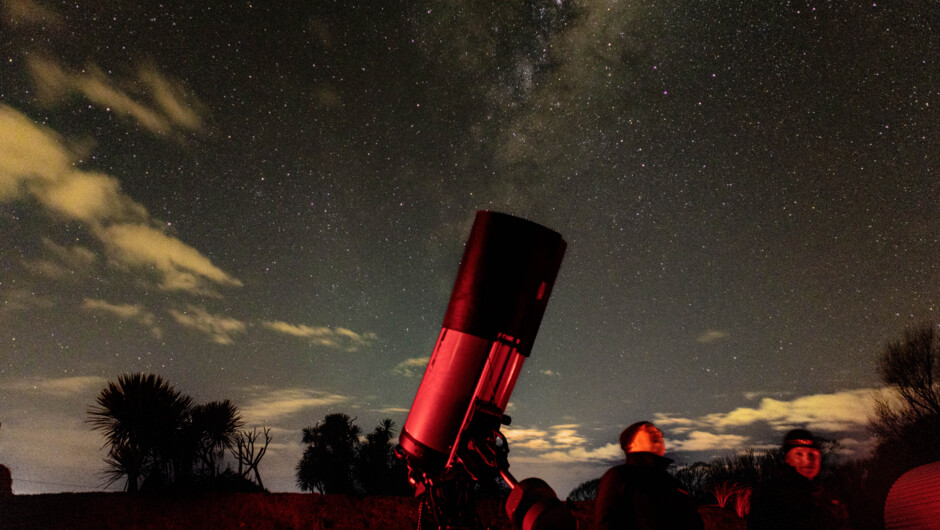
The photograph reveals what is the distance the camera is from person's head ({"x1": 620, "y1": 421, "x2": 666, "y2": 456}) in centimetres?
286

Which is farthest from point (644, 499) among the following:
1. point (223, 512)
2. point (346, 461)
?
point (346, 461)

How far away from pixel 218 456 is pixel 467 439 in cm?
1478

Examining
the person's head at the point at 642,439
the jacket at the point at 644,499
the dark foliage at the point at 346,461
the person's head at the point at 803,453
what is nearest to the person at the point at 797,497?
the person's head at the point at 803,453

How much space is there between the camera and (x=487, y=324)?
122 inches

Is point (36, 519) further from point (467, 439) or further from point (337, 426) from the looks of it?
point (337, 426)

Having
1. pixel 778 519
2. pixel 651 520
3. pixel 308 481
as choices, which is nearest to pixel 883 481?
pixel 778 519

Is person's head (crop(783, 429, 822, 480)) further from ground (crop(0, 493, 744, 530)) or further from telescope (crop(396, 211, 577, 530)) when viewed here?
ground (crop(0, 493, 744, 530))

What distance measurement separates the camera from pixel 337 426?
24297 mm

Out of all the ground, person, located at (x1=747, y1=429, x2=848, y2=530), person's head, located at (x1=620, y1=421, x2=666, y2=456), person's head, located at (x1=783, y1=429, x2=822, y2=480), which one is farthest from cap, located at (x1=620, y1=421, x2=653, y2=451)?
the ground

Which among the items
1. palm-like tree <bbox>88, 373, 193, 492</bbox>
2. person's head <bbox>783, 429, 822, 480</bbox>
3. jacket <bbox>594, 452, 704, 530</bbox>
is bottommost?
palm-like tree <bbox>88, 373, 193, 492</bbox>

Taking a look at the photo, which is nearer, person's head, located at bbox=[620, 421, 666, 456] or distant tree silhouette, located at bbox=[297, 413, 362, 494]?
person's head, located at bbox=[620, 421, 666, 456]

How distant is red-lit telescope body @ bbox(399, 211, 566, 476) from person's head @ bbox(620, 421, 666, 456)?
0.80 meters

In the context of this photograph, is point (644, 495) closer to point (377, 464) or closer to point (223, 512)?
point (223, 512)

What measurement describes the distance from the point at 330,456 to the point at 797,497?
23860 millimetres
